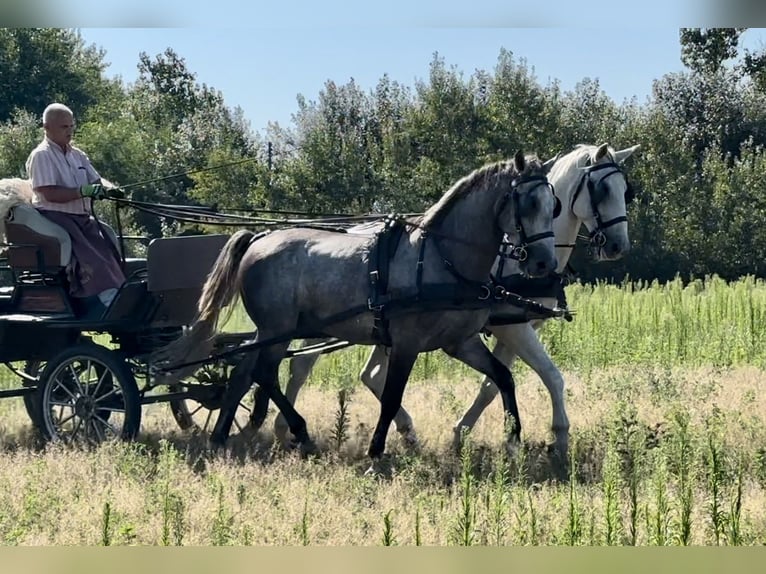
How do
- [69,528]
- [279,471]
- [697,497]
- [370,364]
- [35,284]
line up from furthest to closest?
1. [370,364]
2. [35,284]
3. [279,471]
4. [697,497]
5. [69,528]

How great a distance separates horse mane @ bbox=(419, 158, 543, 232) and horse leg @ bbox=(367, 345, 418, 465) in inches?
34.1

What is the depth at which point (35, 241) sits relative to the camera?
6.96 meters

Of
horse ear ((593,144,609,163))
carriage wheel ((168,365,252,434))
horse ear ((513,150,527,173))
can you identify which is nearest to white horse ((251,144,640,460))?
horse ear ((593,144,609,163))

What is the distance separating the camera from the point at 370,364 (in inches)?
323

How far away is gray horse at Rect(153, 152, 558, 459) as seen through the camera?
6426 mm

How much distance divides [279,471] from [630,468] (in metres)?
2.14

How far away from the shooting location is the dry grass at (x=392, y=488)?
4832 millimetres

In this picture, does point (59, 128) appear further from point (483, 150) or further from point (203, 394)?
point (483, 150)

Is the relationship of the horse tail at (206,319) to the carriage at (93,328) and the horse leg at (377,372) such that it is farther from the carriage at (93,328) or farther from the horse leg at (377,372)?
the horse leg at (377,372)

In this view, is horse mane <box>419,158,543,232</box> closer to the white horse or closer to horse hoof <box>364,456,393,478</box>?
the white horse

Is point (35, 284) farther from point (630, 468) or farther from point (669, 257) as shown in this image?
point (669, 257)

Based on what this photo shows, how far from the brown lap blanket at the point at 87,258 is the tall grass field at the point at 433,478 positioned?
1.15 meters

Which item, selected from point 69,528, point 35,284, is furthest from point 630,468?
point 35,284

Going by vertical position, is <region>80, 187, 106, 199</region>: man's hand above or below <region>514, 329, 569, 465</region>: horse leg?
above
